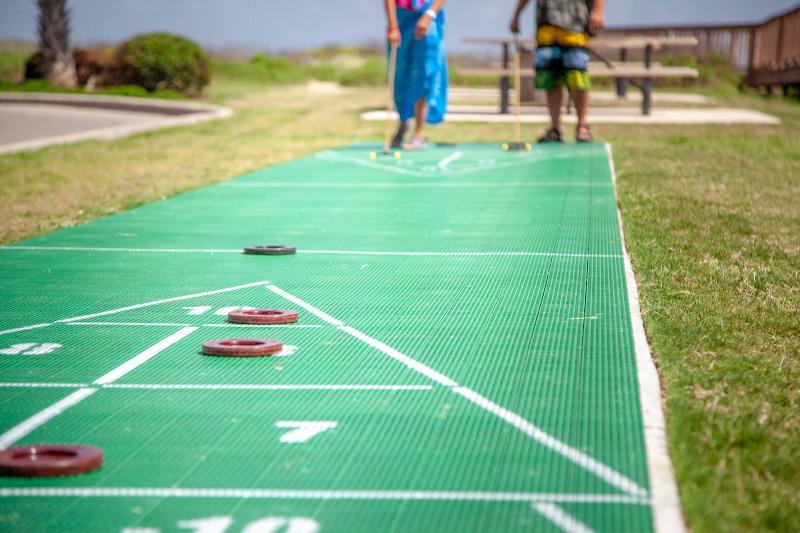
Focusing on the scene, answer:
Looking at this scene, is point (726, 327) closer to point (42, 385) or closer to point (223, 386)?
point (223, 386)

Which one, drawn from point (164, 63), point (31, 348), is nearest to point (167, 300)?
point (31, 348)

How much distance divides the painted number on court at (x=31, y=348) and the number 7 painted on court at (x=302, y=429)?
1305 millimetres

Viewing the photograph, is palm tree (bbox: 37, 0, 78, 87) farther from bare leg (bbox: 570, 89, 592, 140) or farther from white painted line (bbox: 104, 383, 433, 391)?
white painted line (bbox: 104, 383, 433, 391)

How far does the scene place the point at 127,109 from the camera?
838 inches

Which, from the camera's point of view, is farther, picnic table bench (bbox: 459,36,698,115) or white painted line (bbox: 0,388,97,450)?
picnic table bench (bbox: 459,36,698,115)

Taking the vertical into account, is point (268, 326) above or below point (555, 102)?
below

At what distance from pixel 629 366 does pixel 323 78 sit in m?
29.9

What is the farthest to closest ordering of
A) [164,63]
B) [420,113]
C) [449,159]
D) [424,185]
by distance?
[164,63] → [420,113] → [449,159] → [424,185]

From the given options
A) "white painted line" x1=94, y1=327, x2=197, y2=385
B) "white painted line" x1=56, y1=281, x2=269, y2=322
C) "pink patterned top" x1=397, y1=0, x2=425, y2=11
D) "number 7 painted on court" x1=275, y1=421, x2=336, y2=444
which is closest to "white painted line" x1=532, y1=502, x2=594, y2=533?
"number 7 painted on court" x1=275, y1=421, x2=336, y2=444

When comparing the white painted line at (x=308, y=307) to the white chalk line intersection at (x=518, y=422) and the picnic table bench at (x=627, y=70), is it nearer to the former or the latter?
the white chalk line intersection at (x=518, y=422)

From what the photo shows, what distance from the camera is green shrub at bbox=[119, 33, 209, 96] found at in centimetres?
2370

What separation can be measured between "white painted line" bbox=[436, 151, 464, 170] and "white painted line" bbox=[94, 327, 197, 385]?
21.6 feet

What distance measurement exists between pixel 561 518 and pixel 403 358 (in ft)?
4.86

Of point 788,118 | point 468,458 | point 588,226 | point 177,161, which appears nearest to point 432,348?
point 468,458
